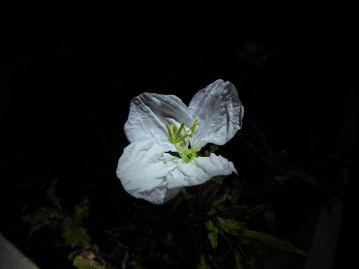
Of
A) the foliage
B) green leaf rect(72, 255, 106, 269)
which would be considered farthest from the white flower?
green leaf rect(72, 255, 106, 269)

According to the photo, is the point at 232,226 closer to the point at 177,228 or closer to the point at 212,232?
the point at 212,232

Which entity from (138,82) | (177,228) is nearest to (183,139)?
(177,228)

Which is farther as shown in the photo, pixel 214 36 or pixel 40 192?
pixel 214 36

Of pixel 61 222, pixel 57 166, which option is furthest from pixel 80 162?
pixel 61 222

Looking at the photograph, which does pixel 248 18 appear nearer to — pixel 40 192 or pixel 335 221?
pixel 335 221

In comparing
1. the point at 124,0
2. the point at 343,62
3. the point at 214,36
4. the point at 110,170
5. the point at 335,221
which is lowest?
the point at 335,221

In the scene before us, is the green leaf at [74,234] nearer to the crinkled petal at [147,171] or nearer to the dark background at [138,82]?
the dark background at [138,82]

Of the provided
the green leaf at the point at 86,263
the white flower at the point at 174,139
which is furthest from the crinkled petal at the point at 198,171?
the green leaf at the point at 86,263
